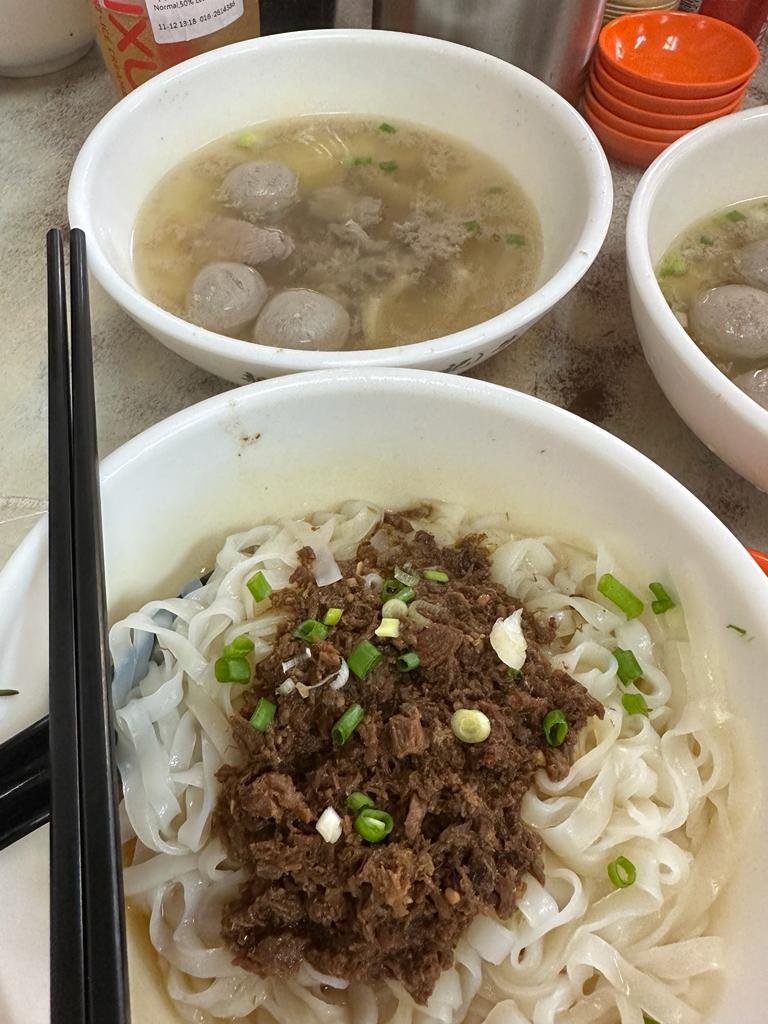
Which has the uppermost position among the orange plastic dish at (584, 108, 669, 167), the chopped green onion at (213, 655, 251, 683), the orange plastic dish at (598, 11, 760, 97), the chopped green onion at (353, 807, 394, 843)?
the orange plastic dish at (598, 11, 760, 97)

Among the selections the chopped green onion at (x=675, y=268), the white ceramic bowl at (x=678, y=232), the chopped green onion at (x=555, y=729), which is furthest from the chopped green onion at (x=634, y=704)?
the chopped green onion at (x=675, y=268)

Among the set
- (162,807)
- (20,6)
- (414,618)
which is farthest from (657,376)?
(20,6)

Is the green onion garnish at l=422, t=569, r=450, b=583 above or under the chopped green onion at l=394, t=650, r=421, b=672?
under

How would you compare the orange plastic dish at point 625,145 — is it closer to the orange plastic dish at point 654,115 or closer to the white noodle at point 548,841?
the orange plastic dish at point 654,115

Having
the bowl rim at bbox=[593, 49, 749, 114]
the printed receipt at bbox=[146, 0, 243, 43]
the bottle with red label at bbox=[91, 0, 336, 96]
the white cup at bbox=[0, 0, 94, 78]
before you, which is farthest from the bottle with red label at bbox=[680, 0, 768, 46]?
the white cup at bbox=[0, 0, 94, 78]

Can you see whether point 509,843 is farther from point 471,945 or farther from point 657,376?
point 657,376

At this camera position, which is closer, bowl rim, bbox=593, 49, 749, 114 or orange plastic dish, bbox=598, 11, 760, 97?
bowl rim, bbox=593, 49, 749, 114

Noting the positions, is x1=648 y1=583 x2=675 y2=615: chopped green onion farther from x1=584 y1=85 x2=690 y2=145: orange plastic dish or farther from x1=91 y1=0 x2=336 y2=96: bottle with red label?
x1=91 y1=0 x2=336 y2=96: bottle with red label
